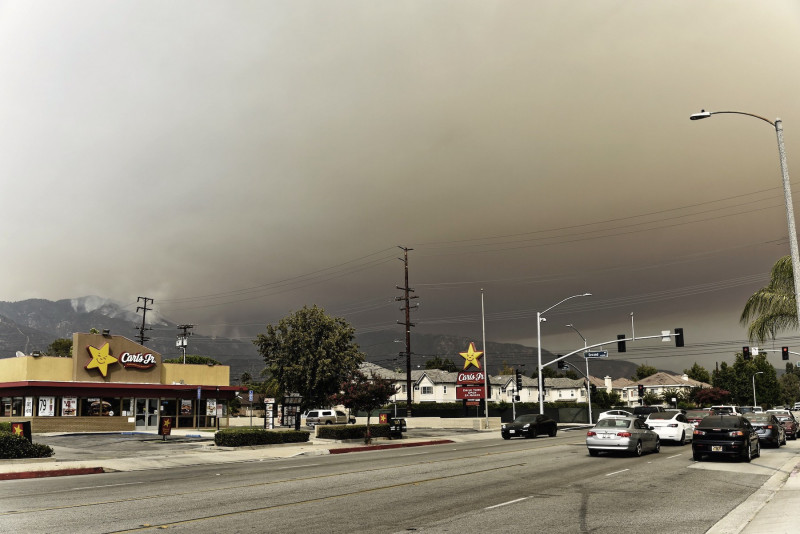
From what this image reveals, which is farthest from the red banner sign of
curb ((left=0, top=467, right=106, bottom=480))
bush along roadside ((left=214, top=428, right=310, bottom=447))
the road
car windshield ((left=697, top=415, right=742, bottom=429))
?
curb ((left=0, top=467, right=106, bottom=480))

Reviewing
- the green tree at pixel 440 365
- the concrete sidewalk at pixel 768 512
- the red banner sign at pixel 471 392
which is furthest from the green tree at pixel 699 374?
the concrete sidewalk at pixel 768 512

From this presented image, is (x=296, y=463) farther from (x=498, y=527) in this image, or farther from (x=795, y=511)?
(x=795, y=511)

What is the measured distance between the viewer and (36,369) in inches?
1962

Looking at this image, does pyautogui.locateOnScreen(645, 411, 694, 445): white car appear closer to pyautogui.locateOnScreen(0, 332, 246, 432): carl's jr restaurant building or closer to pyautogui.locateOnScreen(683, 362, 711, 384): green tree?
pyautogui.locateOnScreen(0, 332, 246, 432): carl's jr restaurant building

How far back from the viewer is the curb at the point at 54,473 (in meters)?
22.9

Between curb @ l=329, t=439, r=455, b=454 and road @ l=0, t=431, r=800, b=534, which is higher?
road @ l=0, t=431, r=800, b=534

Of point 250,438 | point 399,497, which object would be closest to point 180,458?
point 250,438

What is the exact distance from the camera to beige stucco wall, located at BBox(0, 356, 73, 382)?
49.6 metres

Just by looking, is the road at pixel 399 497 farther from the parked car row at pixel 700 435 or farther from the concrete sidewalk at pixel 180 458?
the concrete sidewalk at pixel 180 458

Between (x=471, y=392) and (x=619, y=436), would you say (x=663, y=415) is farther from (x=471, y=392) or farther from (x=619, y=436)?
(x=471, y=392)

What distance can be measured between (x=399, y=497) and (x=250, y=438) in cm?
2096

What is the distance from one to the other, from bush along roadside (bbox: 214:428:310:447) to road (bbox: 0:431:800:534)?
881 cm

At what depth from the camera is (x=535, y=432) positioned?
4444cm

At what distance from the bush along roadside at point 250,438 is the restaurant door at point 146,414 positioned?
74.9ft
